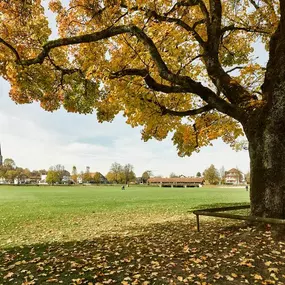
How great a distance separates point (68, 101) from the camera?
41.0ft

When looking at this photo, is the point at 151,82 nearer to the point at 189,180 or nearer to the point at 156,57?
the point at 156,57

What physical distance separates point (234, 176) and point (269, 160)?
175 m

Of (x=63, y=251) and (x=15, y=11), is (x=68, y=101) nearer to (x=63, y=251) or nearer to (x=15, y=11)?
(x=15, y=11)

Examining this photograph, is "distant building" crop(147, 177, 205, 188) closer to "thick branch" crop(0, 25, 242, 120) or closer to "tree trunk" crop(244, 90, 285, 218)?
"thick branch" crop(0, 25, 242, 120)

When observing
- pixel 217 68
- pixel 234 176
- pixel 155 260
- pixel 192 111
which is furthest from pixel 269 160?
pixel 234 176

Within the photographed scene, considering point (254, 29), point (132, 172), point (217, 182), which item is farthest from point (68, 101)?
point (132, 172)

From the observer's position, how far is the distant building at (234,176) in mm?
160900

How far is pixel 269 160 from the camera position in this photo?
7422 millimetres

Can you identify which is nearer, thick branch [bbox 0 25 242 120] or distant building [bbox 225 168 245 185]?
thick branch [bbox 0 25 242 120]

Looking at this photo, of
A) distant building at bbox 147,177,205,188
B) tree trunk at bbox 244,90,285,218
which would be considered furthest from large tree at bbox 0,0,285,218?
distant building at bbox 147,177,205,188

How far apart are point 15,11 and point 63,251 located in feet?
27.3

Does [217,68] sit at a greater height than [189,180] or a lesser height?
greater

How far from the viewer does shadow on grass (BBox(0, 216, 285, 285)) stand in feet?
17.4

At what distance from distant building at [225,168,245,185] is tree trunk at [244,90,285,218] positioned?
16165 centimetres
